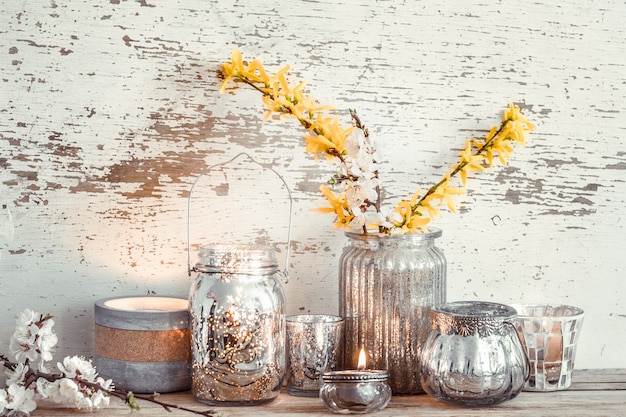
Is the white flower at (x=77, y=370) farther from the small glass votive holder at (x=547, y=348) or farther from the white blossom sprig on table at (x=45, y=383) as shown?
the small glass votive holder at (x=547, y=348)

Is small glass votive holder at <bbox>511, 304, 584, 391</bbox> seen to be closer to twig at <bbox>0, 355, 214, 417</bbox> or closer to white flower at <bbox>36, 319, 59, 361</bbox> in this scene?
twig at <bbox>0, 355, 214, 417</bbox>

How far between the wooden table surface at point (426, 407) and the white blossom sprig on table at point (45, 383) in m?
0.02

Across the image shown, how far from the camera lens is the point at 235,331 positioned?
1.01 meters

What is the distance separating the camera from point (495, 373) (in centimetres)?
98

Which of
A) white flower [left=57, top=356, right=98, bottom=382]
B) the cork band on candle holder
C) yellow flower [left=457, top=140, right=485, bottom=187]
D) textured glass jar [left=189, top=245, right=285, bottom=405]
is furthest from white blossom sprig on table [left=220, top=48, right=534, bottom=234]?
white flower [left=57, top=356, right=98, bottom=382]

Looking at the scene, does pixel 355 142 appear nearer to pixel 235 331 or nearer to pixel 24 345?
pixel 235 331

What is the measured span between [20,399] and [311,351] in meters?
0.36

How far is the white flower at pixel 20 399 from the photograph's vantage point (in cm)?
93

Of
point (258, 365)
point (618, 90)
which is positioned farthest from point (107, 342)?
point (618, 90)

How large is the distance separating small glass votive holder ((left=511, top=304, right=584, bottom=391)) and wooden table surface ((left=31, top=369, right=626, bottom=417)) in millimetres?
16

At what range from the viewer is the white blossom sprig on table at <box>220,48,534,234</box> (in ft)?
3.41

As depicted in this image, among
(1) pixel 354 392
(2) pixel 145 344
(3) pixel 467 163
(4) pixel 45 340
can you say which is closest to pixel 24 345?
(4) pixel 45 340

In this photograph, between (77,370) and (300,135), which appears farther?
(300,135)

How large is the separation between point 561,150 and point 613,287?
9.1 inches
